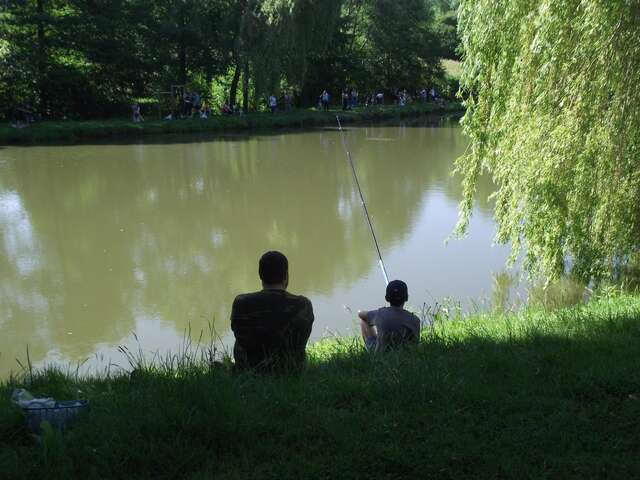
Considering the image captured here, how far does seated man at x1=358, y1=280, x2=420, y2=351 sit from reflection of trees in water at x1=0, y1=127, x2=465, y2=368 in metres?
3.22

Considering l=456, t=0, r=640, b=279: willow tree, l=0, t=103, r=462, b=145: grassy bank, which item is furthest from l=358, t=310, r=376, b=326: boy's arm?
l=0, t=103, r=462, b=145: grassy bank

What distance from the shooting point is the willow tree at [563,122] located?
6461 millimetres

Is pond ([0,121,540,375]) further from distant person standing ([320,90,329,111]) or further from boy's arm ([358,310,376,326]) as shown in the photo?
distant person standing ([320,90,329,111])

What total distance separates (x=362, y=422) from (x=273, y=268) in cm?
107

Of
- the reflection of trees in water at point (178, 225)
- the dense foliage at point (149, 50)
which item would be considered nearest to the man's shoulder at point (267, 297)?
the reflection of trees in water at point (178, 225)

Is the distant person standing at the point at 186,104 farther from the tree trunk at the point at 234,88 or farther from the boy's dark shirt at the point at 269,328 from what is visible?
the boy's dark shirt at the point at 269,328

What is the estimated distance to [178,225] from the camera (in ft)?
40.1

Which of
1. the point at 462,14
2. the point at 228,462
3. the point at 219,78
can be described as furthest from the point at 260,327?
the point at 219,78

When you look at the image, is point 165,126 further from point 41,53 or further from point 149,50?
point 149,50

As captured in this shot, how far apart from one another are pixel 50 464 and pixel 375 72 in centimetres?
4215

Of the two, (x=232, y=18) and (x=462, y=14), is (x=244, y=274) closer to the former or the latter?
(x=462, y=14)

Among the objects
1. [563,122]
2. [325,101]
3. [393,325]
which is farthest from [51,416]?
[325,101]

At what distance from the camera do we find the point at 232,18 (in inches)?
1204

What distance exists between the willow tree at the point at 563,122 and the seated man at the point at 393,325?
9.50 ft
